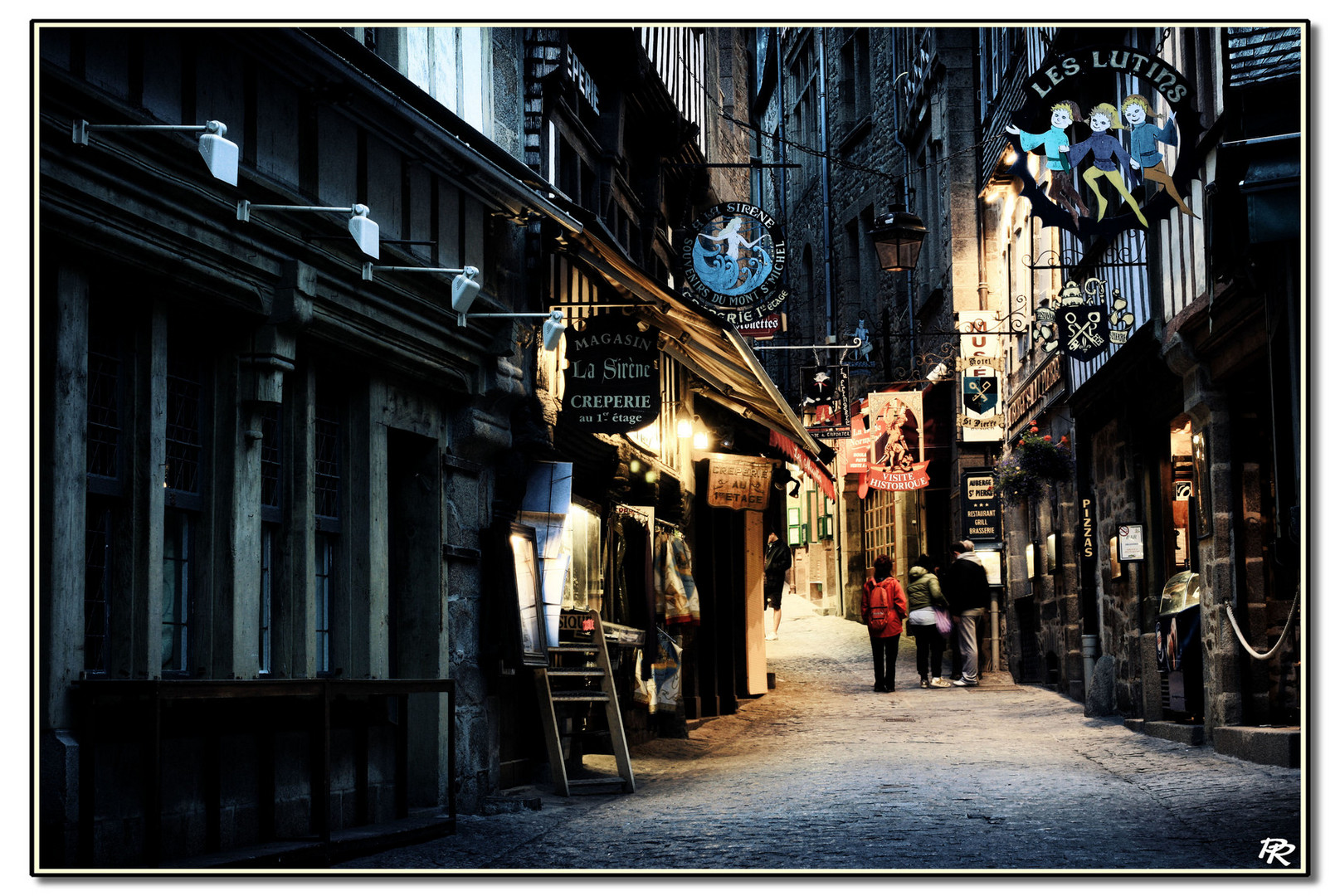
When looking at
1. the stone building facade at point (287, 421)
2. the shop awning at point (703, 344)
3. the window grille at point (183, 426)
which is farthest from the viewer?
the shop awning at point (703, 344)

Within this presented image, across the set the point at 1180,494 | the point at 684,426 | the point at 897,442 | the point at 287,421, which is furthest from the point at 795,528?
the point at 287,421

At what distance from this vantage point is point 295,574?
7.61 meters

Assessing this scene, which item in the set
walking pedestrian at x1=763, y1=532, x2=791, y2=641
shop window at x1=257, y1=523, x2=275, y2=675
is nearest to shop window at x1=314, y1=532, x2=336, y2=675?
shop window at x1=257, y1=523, x2=275, y2=675

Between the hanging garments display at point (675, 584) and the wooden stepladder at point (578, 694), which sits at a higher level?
the hanging garments display at point (675, 584)

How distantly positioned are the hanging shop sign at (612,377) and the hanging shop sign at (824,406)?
10666 millimetres

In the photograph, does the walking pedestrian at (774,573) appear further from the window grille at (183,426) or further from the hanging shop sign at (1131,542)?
the window grille at (183,426)

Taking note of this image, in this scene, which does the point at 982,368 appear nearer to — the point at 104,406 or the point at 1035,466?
the point at 1035,466

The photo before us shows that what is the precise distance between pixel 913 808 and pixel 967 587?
10044 millimetres

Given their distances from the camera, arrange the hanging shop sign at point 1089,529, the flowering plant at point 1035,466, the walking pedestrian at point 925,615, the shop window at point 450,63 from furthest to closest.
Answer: the walking pedestrian at point 925,615
the flowering plant at point 1035,466
the hanging shop sign at point 1089,529
the shop window at point 450,63

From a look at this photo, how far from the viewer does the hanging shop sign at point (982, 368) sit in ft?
67.6

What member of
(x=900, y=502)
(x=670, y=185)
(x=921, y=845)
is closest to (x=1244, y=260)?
(x=921, y=845)

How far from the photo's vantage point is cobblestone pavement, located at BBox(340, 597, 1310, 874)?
6660 mm

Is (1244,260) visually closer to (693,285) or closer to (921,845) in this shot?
(921,845)

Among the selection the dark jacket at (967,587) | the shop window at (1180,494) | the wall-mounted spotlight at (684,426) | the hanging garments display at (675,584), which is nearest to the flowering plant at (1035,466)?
the dark jacket at (967,587)
